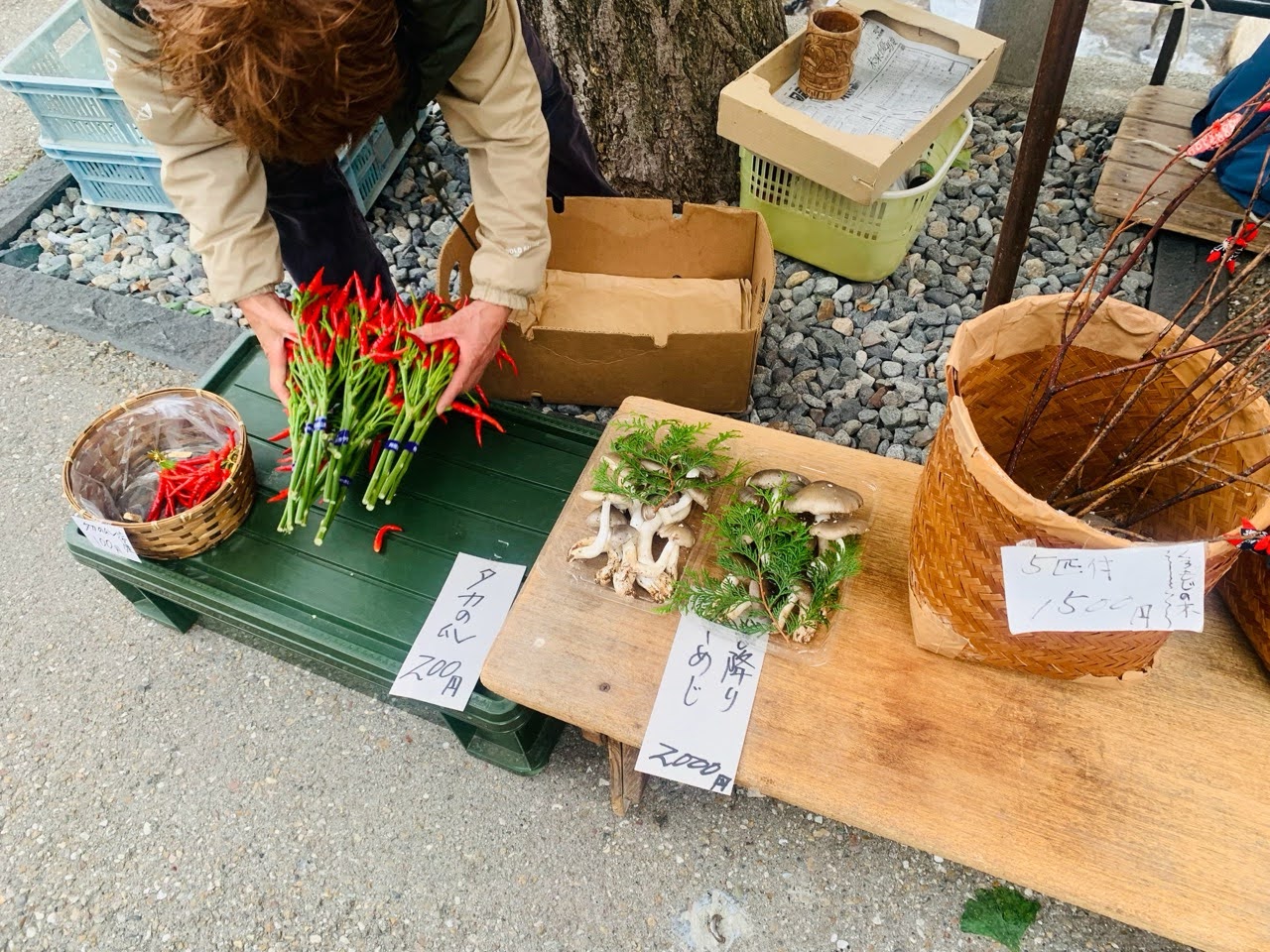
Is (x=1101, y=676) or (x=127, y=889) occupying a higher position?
(x=1101, y=676)

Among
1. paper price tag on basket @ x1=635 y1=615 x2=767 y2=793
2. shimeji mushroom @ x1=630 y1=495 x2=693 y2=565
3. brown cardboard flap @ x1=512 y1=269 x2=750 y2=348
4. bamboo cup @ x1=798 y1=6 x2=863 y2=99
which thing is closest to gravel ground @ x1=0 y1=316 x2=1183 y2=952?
paper price tag on basket @ x1=635 y1=615 x2=767 y2=793

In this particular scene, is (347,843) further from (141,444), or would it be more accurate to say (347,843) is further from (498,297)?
(498,297)

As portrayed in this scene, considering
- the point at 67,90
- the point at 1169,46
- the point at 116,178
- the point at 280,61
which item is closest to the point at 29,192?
the point at 116,178

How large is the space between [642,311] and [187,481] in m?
1.34

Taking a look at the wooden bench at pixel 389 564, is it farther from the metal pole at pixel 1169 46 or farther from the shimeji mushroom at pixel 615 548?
the metal pole at pixel 1169 46

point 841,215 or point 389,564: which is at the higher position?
point 841,215

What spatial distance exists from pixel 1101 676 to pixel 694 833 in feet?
3.14

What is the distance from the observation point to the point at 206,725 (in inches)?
84.4

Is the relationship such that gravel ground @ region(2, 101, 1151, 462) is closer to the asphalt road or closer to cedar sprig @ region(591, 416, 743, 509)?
cedar sprig @ region(591, 416, 743, 509)

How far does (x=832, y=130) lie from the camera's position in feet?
7.82

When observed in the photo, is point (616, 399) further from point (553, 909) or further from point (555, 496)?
point (553, 909)

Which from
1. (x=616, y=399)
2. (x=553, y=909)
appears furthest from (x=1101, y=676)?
(x=616, y=399)

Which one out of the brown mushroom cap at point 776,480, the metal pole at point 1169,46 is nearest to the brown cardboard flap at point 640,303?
the brown mushroom cap at point 776,480

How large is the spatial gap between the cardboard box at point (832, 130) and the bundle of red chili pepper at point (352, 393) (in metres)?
1.17
